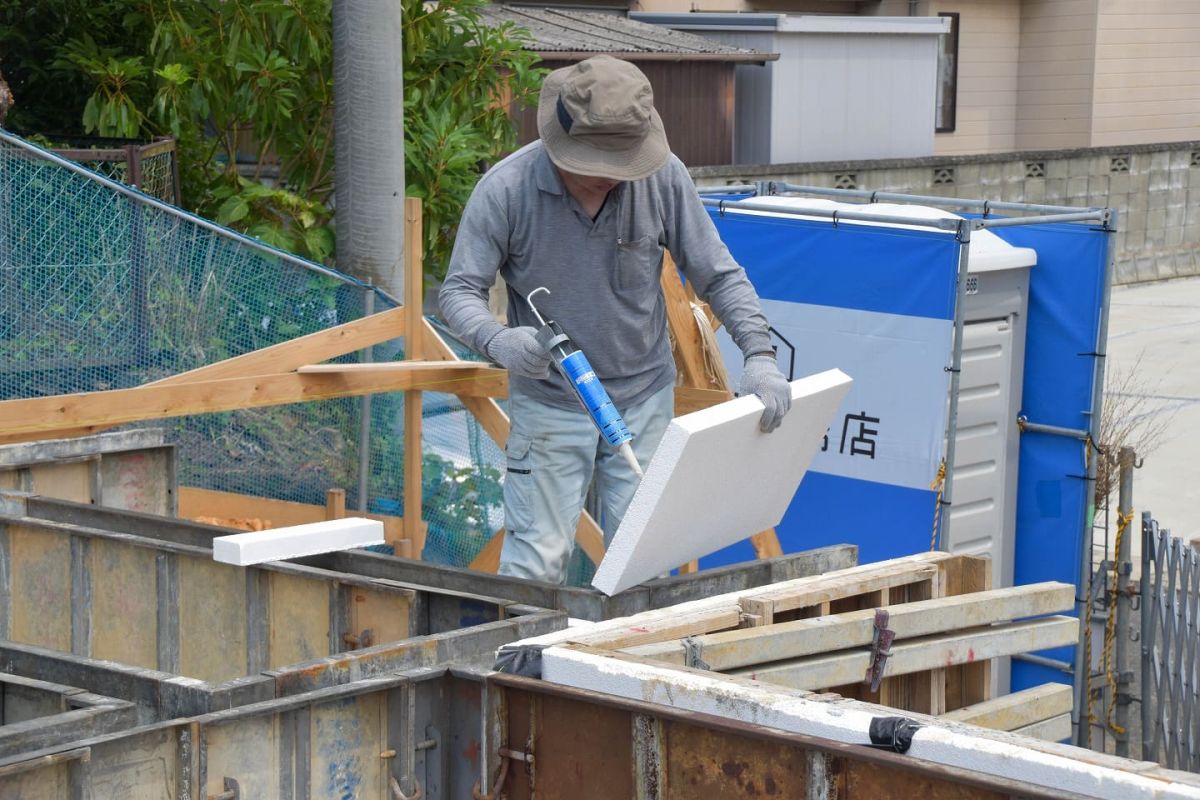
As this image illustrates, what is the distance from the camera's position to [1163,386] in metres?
14.6

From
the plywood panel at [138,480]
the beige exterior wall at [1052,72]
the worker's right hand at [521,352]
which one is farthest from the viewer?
the beige exterior wall at [1052,72]

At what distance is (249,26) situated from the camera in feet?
30.5

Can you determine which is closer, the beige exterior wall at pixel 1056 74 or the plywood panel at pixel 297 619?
the plywood panel at pixel 297 619

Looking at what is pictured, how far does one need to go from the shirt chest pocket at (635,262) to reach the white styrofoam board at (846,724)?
5.30ft

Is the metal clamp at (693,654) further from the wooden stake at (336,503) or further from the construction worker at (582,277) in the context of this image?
the wooden stake at (336,503)

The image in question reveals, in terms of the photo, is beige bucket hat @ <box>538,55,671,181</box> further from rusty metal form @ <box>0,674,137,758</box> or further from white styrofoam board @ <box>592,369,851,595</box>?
rusty metal form @ <box>0,674,137,758</box>

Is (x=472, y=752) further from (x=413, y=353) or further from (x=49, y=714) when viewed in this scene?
(x=413, y=353)

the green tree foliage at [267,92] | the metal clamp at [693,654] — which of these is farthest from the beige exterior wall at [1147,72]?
the metal clamp at [693,654]

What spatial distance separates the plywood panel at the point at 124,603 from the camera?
4621mm

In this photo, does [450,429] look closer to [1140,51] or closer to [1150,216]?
[1150,216]

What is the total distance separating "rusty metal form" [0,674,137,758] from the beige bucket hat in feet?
6.48

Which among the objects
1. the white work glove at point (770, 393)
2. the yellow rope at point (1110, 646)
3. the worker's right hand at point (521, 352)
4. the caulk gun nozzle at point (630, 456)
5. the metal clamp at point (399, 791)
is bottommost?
the yellow rope at point (1110, 646)

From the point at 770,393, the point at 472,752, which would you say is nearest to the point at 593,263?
the point at 770,393

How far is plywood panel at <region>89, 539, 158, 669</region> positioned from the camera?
4.62 m
